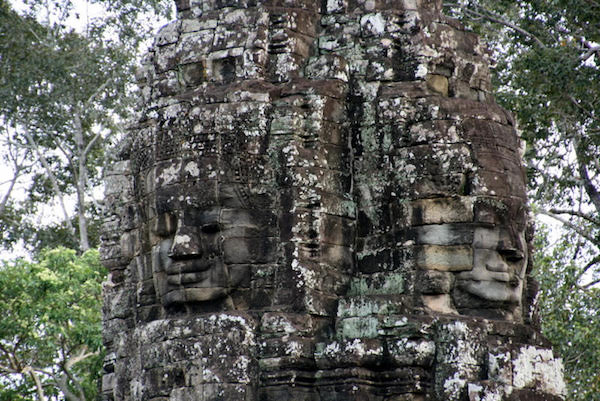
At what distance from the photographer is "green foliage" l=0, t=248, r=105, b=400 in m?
22.2

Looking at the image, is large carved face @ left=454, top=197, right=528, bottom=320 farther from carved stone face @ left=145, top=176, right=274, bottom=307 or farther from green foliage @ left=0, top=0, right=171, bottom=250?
green foliage @ left=0, top=0, right=171, bottom=250

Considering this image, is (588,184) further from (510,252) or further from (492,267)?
(492,267)

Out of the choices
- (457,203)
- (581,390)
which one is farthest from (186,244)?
(581,390)

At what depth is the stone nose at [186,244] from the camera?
12633 millimetres

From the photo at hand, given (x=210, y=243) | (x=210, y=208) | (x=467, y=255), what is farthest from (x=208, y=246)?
(x=467, y=255)

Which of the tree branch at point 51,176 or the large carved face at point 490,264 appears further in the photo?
the tree branch at point 51,176

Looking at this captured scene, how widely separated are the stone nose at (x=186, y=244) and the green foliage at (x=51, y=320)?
9619mm

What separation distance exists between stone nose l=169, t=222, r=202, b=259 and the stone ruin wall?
2 cm

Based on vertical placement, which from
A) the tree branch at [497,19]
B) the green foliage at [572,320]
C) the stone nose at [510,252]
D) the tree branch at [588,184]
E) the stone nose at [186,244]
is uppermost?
the tree branch at [497,19]

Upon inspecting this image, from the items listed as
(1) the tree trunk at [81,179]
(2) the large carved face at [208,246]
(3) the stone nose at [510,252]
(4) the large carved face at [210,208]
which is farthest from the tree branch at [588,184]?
(1) the tree trunk at [81,179]

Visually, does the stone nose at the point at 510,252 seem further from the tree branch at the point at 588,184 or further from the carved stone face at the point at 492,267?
the tree branch at the point at 588,184

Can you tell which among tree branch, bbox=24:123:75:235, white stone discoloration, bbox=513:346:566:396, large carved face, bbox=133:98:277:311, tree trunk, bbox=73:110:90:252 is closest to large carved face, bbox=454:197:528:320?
white stone discoloration, bbox=513:346:566:396

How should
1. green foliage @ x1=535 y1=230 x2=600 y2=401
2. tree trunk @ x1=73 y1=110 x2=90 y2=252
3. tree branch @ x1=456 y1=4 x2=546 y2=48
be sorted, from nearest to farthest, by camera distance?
1. green foliage @ x1=535 y1=230 x2=600 y2=401
2. tree branch @ x1=456 y1=4 x2=546 y2=48
3. tree trunk @ x1=73 y1=110 x2=90 y2=252

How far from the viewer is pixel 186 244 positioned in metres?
12.6
